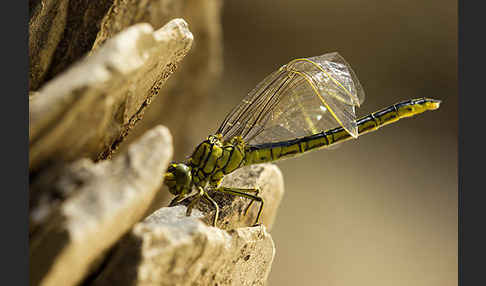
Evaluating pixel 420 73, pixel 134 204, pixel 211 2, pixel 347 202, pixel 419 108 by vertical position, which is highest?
pixel 211 2

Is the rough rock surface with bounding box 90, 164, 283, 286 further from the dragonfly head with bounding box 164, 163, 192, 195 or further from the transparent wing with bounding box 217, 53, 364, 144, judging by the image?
the transparent wing with bounding box 217, 53, 364, 144

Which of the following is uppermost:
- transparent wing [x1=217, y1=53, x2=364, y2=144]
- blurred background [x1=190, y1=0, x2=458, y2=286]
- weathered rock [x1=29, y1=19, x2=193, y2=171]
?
weathered rock [x1=29, y1=19, x2=193, y2=171]

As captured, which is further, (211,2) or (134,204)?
(211,2)

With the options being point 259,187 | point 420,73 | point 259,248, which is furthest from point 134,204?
point 420,73

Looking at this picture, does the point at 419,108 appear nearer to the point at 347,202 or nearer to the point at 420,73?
the point at 347,202

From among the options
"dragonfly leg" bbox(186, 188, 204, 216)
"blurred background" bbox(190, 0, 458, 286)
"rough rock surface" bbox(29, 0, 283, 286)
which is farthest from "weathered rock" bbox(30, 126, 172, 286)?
"blurred background" bbox(190, 0, 458, 286)

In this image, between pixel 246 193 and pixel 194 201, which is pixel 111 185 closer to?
pixel 194 201

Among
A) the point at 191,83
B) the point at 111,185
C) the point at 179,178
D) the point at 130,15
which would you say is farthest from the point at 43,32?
the point at 191,83
